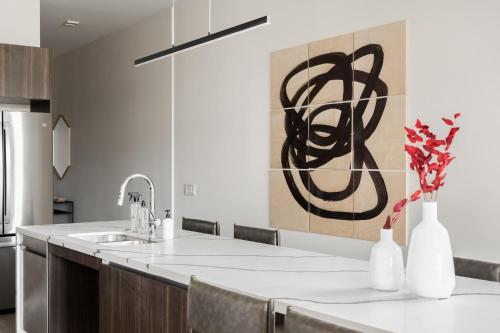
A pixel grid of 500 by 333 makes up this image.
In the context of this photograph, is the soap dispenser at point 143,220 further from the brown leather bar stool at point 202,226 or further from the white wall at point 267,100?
the white wall at point 267,100

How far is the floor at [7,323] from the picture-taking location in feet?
14.8

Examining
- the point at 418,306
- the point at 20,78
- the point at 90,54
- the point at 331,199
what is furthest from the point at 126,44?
the point at 418,306

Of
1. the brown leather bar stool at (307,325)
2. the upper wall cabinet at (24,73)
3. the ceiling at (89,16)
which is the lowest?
the brown leather bar stool at (307,325)

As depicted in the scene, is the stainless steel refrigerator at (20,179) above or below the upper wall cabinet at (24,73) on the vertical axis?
below

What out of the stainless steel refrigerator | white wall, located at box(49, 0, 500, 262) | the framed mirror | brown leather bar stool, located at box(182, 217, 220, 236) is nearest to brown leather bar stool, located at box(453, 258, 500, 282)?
white wall, located at box(49, 0, 500, 262)

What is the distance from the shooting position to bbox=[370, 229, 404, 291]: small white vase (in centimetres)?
198

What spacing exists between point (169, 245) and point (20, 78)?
2640 millimetres

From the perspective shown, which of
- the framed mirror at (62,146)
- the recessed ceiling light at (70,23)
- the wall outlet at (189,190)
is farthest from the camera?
the framed mirror at (62,146)

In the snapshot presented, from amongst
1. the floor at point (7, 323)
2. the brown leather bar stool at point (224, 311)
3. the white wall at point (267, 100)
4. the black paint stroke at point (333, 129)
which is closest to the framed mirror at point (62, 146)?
the white wall at point (267, 100)

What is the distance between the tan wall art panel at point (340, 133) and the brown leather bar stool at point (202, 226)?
2.44 ft

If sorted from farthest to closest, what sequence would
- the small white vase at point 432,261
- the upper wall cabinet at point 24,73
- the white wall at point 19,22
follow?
the white wall at point 19,22 → the upper wall cabinet at point 24,73 → the small white vase at point 432,261

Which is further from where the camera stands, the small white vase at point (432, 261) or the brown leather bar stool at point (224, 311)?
the small white vase at point (432, 261)

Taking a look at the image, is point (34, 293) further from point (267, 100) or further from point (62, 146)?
point (62, 146)

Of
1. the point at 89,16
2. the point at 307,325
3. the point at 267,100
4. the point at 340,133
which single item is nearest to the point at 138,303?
the point at 307,325
